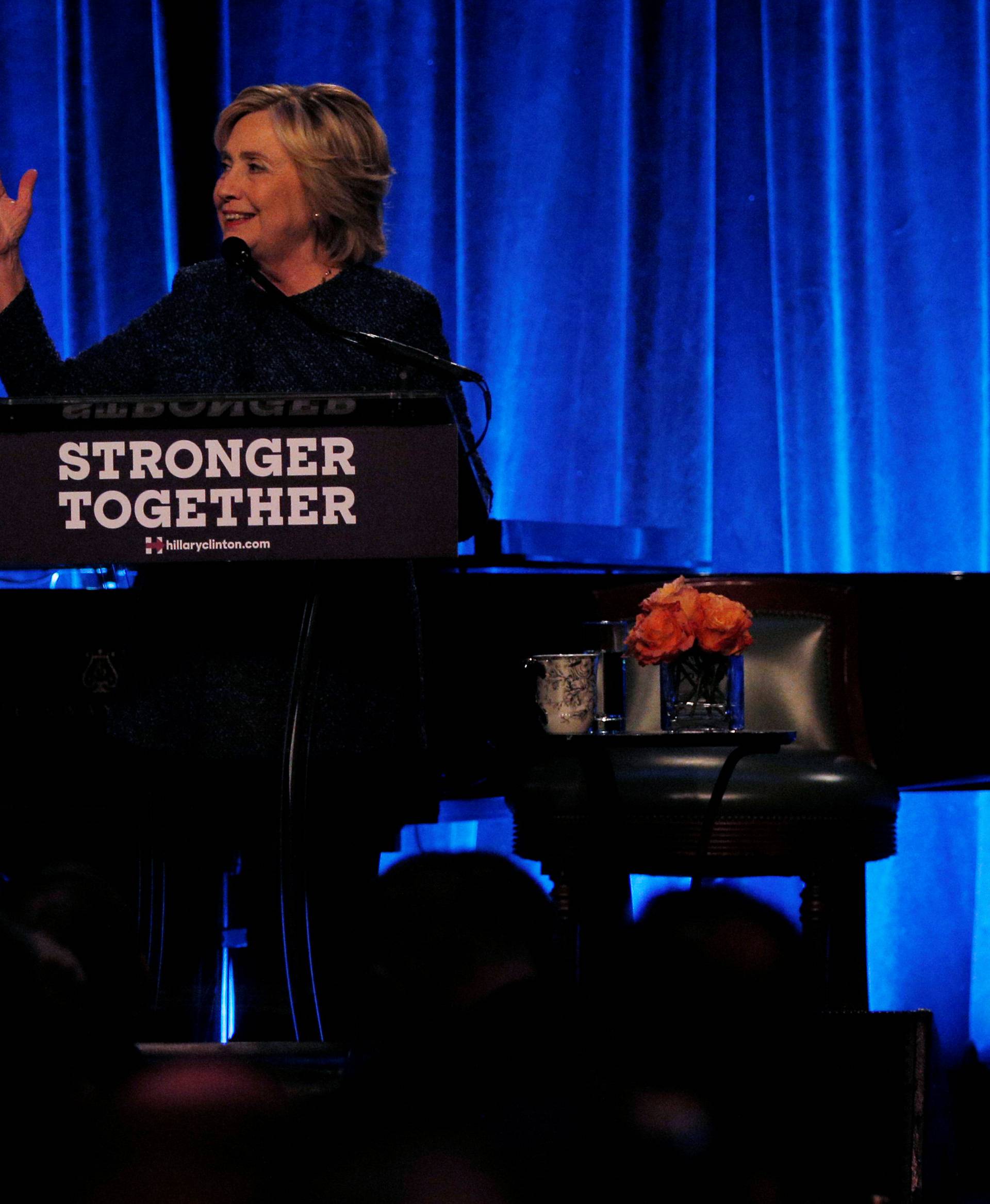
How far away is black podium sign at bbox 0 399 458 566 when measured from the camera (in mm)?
1163

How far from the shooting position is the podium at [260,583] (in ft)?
3.82

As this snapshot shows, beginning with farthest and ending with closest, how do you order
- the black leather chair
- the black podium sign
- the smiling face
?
the black leather chair, the smiling face, the black podium sign

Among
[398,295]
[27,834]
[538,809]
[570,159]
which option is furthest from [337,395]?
[570,159]

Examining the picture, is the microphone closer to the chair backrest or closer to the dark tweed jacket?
the dark tweed jacket

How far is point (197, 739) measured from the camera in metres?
1.40

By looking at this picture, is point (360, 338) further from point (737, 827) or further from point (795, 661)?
point (795, 661)

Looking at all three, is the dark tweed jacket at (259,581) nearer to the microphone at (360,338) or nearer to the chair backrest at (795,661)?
the microphone at (360,338)

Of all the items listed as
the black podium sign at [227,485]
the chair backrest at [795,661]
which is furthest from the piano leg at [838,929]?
the black podium sign at [227,485]

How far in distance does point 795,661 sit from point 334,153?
1.29m

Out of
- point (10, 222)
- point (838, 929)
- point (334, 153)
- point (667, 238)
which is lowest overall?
point (838, 929)

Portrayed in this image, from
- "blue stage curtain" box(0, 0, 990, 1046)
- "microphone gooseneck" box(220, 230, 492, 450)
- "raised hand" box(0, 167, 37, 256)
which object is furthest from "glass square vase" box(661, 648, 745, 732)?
"blue stage curtain" box(0, 0, 990, 1046)

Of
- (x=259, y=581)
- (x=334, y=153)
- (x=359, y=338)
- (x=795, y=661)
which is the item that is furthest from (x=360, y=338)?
(x=795, y=661)

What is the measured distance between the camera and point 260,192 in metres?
1.51

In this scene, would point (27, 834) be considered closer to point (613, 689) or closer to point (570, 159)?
point (613, 689)
